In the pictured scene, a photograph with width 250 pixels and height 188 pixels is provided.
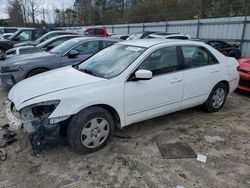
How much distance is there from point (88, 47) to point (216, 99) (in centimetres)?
390

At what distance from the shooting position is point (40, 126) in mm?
2891

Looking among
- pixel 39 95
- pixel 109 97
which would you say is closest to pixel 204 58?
pixel 109 97

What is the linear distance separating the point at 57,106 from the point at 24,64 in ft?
10.8

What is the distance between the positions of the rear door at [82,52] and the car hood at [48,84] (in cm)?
256

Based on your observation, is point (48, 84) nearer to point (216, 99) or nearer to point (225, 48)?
point (216, 99)

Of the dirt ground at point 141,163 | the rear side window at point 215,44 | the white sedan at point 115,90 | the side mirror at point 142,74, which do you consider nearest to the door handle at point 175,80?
the white sedan at point 115,90

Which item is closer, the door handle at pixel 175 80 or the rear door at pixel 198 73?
the door handle at pixel 175 80

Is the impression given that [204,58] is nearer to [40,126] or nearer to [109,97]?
[109,97]

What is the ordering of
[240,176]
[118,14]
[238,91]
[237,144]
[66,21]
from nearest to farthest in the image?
[240,176]
[237,144]
[238,91]
[118,14]
[66,21]

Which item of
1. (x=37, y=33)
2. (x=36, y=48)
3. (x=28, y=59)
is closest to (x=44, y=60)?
(x=28, y=59)

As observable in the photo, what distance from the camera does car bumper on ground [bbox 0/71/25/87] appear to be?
5.58 m

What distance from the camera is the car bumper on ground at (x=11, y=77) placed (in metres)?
5.58

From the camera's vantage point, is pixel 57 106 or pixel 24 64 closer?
pixel 57 106

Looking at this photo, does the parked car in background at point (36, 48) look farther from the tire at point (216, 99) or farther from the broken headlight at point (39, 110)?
the tire at point (216, 99)
